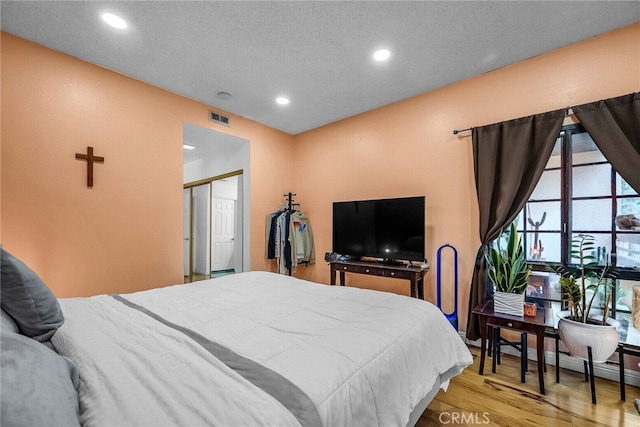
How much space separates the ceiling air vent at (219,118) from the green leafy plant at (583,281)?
384cm

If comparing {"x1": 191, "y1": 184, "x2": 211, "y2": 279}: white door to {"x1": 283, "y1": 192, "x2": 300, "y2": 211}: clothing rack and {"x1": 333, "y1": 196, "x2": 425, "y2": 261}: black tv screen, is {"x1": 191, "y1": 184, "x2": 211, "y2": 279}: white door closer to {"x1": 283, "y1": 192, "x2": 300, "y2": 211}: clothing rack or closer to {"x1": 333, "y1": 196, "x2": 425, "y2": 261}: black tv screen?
{"x1": 283, "y1": 192, "x2": 300, "y2": 211}: clothing rack

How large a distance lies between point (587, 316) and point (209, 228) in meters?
5.57

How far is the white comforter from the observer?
0.76m

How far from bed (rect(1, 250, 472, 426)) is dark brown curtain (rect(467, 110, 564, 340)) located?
125 centimetres

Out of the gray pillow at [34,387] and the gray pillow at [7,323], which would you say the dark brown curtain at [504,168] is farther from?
the gray pillow at [7,323]

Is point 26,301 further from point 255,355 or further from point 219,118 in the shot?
point 219,118

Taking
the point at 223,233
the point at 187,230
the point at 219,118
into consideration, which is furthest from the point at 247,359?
the point at 223,233

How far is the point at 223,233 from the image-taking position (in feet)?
21.2

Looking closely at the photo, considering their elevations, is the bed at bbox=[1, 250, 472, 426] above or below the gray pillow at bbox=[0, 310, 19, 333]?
below

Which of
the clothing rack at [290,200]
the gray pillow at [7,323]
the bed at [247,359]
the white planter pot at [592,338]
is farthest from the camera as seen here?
the clothing rack at [290,200]

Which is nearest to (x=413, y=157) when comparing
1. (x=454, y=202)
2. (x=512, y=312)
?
(x=454, y=202)

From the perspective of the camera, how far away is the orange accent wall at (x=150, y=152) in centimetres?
223

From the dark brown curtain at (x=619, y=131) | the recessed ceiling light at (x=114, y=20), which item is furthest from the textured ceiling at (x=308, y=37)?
the dark brown curtain at (x=619, y=131)

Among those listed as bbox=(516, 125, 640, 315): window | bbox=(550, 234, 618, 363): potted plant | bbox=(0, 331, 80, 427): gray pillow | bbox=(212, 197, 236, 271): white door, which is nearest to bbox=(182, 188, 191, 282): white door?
bbox=(212, 197, 236, 271): white door
